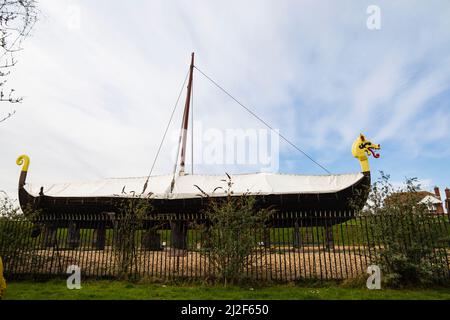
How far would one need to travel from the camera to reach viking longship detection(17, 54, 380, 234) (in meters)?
12.3

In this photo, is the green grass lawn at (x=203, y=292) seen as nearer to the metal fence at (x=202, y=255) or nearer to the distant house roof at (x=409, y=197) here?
the metal fence at (x=202, y=255)

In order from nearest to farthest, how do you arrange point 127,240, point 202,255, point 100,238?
point 202,255 < point 127,240 < point 100,238

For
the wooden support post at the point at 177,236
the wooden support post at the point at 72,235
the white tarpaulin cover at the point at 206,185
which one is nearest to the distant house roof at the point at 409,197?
the white tarpaulin cover at the point at 206,185

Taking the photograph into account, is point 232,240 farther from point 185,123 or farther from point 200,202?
point 185,123

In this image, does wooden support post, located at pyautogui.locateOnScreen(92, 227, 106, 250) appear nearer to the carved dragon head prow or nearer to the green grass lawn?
the green grass lawn

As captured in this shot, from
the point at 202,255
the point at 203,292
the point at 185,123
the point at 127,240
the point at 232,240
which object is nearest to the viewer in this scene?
the point at 203,292

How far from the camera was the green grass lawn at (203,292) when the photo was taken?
21.1 ft

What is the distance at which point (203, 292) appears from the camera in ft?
22.7

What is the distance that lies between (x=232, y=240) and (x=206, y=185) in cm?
662

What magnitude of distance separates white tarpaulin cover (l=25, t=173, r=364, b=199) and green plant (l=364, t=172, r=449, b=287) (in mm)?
4357

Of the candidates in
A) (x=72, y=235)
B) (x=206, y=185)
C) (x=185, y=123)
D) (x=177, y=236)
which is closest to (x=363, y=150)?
(x=206, y=185)
